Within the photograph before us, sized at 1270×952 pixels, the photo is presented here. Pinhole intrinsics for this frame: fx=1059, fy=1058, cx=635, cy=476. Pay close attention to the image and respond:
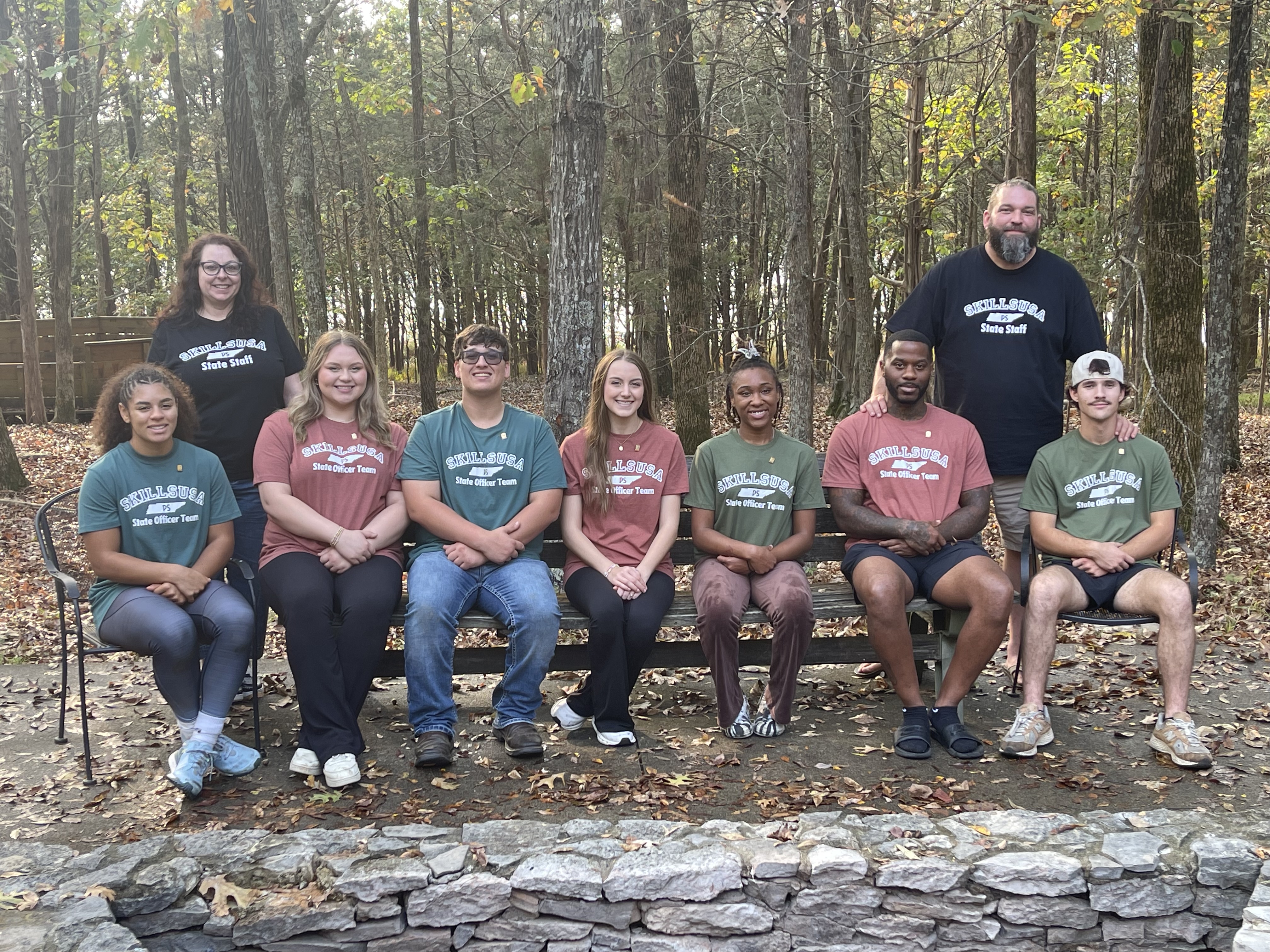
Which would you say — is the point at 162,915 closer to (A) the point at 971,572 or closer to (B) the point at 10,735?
(B) the point at 10,735

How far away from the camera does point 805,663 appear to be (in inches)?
197

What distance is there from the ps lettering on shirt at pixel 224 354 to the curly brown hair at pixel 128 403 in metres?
0.22

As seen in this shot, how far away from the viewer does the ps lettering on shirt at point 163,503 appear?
167 inches

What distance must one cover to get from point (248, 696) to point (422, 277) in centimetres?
1556

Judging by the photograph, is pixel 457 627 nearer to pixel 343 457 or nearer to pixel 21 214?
pixel 343 457

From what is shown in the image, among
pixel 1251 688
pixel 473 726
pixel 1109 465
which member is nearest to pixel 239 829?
pixel 473 726

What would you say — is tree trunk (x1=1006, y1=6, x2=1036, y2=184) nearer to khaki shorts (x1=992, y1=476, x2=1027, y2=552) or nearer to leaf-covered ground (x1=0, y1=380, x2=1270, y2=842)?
leaf-covered ground (x1=0, y1=380, x2=1270, y2=842)

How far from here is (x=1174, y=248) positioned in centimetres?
792

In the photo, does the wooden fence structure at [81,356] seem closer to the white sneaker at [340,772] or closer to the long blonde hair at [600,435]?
the long blonde hair at [600,435]

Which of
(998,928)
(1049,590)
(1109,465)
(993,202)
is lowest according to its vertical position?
(998,928)

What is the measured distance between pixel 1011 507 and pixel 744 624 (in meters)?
1.55

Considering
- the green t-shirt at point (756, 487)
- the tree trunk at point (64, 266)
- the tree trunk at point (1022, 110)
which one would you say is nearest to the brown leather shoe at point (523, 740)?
the green t-shirt at point (756, 487)

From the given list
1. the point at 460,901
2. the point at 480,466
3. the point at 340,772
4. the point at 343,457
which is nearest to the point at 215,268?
the point at 343,457

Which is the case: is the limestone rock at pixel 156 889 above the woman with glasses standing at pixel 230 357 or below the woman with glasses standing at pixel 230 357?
below
